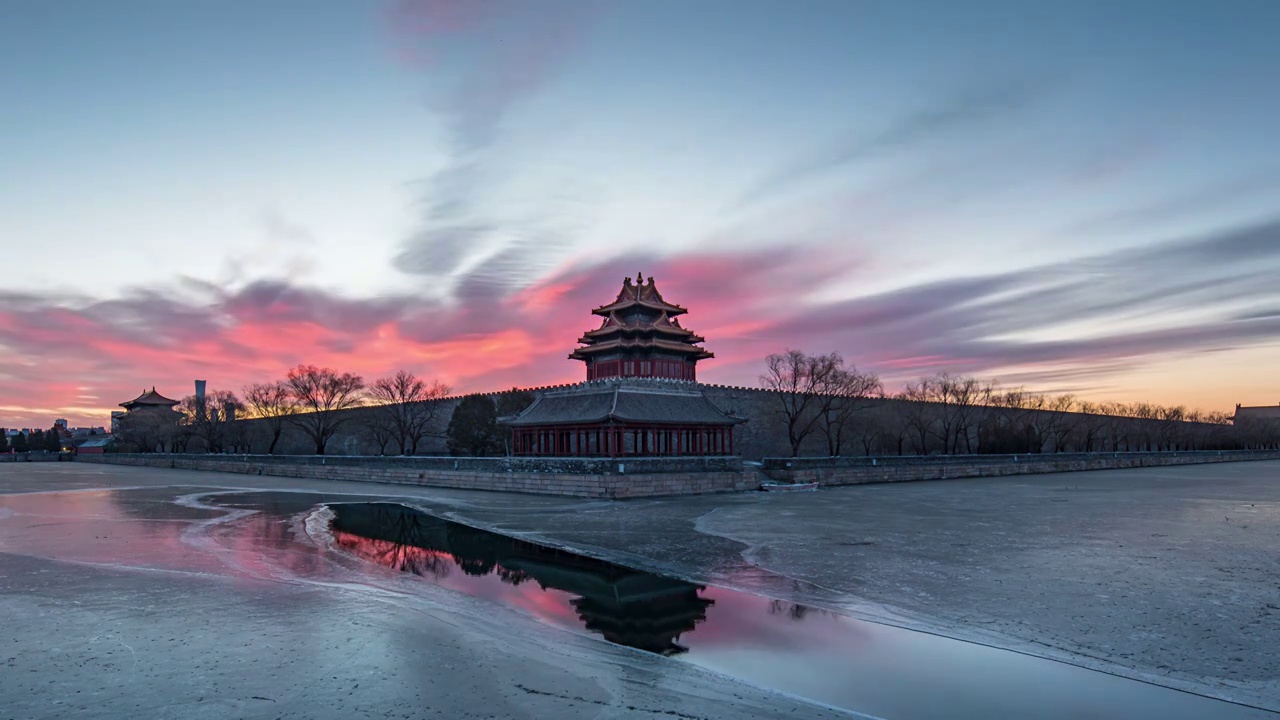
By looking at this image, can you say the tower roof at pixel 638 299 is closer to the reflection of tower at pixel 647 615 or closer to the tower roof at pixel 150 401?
the reflection of tower at pixel 647 615

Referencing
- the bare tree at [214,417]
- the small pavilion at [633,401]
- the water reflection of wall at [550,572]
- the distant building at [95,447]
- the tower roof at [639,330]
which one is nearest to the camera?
the water reflection of wall at [550,572]

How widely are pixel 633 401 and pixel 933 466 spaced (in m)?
20.4

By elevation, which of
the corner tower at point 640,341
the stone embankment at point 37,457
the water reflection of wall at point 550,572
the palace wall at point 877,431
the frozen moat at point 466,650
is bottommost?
the stone embankment at point 37,457

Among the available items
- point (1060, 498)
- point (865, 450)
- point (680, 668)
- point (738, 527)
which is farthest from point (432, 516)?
point (865, 450)

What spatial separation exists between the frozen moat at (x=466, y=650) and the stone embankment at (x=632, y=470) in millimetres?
14475

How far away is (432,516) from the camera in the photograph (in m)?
23.4

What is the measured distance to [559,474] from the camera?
30.0m

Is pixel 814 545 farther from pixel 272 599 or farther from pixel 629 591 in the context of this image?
pixel 272 599

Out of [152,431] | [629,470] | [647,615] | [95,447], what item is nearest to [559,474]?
[629,470]

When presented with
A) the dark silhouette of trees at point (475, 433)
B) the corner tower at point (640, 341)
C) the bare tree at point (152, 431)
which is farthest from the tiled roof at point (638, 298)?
the bare tree at point (152, 431)

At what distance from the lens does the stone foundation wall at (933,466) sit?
37.4 m

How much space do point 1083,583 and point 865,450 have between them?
46.2 m

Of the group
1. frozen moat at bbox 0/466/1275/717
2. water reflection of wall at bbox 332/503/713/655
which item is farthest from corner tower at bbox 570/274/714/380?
frozen moat at bbox 0/466/1275/717

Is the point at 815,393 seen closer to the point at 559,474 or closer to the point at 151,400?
the point at 559,474
